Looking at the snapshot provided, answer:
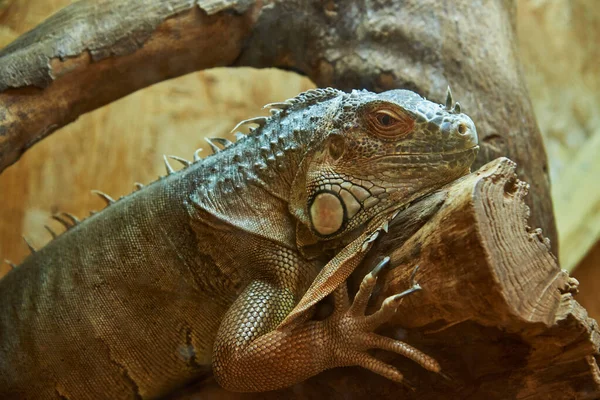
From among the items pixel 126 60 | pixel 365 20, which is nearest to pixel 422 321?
pixel 365 20

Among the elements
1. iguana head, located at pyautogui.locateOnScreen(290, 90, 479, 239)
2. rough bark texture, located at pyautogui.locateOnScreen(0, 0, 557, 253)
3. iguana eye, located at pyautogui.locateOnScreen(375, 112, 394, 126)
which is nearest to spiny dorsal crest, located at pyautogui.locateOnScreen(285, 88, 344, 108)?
iguana head, located at pyautogui.locateOnScreen(290, 90, 479, 239)

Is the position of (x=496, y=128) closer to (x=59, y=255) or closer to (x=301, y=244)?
(x=301, y=244)

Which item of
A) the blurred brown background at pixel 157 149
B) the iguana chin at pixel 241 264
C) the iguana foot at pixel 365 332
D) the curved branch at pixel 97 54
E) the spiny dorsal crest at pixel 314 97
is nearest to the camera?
the iguana foot at pixel 365 332

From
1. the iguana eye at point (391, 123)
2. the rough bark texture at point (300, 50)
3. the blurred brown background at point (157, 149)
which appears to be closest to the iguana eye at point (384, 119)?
the iguana eye at point (391, 123)

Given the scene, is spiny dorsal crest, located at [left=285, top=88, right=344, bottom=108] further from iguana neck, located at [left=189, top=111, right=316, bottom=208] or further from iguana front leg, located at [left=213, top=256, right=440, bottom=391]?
iguana front leg, located at [left=213, top=256, right=440, bottom=391]

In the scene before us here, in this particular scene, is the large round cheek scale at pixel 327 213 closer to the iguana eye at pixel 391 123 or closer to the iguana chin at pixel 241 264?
the iguana chin at pixel 241 264
